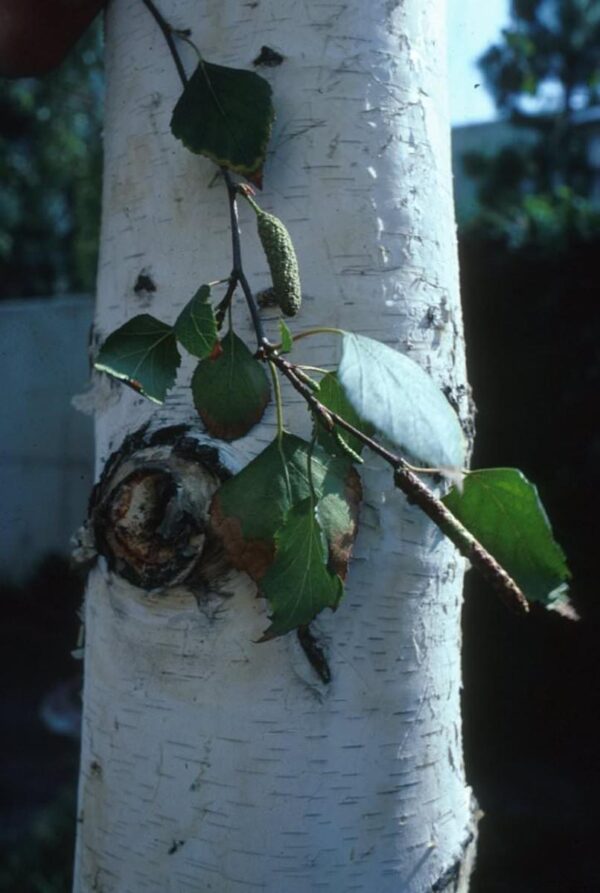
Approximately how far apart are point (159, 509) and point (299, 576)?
5.2 inches

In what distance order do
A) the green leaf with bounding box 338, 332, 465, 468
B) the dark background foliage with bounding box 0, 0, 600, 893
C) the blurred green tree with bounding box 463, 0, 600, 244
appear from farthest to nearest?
the blurred green tree with bounding box 463, 0, 600, 244, the dark background foliage with bounding box 0, 0, 600, 893, the green leaf with bounding box 338, 332, 465, 468

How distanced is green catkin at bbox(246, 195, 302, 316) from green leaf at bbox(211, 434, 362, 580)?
0.26 feet

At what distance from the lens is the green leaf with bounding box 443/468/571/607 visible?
574mm

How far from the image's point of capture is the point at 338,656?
0.65 metres

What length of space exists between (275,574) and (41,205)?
1032cm

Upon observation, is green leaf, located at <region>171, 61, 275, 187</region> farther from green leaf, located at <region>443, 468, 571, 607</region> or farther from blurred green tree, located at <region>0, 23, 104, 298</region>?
blurred green tree, located at <region>0, 23, 104, 298</region>

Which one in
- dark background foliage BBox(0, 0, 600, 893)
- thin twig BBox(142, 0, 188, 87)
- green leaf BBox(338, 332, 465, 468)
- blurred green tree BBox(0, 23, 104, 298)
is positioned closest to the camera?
green leaf BBox(338, 332, 465, 468)

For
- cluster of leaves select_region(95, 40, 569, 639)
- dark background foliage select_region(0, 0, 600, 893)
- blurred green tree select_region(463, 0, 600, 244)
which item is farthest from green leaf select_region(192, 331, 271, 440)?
blurred green tree select_region(463, 0, 600, 244)

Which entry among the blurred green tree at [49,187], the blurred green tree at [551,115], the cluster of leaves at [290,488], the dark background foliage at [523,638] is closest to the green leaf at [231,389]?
the cluster of leaves at [290,488]

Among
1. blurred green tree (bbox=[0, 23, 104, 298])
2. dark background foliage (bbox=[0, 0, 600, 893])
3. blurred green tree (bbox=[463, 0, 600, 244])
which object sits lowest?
dark background foliage (bbox=[0, 0, 600, 893])

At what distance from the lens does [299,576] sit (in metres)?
0.56

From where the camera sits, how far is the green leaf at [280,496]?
0.57 meters

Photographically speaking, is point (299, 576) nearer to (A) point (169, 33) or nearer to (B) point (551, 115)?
(A) point (169, 33)

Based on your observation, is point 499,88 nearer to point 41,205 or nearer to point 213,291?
point 41,205
